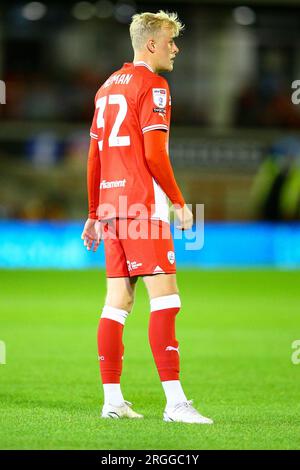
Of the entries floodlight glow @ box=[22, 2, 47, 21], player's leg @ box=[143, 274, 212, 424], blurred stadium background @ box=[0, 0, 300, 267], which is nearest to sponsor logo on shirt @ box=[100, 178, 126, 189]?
player's leg @ box=[143, 274, 212, 424]

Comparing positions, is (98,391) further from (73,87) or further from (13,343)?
(73,87)

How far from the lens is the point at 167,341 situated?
551 centimetres

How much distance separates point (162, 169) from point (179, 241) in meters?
15.2

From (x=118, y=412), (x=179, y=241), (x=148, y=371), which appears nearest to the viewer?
(x=118, y=412)

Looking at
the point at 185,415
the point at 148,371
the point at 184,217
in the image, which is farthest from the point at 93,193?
the point at 148,371

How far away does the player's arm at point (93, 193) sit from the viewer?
590cm

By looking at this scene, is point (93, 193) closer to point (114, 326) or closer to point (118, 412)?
point (114, 326)

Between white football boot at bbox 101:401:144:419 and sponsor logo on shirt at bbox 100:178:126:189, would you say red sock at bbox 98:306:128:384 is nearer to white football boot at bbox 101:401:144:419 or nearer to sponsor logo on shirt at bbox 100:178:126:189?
white football boot at bbox 101:401:144:419

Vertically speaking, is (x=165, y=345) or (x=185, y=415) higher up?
(x=165, y=345)

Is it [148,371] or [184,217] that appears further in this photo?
[148,371]

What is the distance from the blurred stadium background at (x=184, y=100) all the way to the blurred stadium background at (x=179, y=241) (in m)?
0.04

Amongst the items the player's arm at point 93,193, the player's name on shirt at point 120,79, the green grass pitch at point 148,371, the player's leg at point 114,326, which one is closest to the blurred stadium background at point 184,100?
the green grass pitch at point 148,371

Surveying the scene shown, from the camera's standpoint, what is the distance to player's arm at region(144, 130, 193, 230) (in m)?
5.48

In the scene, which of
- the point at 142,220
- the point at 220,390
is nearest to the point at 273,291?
the point at 220,390
